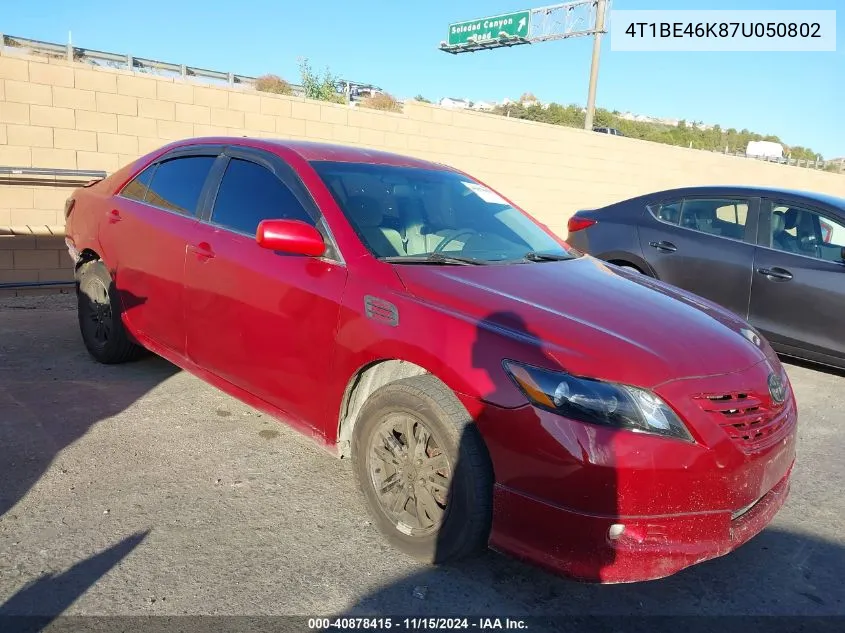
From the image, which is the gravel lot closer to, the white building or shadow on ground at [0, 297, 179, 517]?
shadow on ground at [0, 297, 179, 517]

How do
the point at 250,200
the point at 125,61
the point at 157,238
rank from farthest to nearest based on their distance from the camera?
the point at 125,61, the point at 157,238, the point at 250,200

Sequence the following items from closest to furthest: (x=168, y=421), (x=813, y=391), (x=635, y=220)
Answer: (x=168, y=421), (x=813, y=391), (x=635, y=220)

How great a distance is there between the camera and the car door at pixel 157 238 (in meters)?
4.14

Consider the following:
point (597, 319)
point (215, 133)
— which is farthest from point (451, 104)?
point (597, 319)

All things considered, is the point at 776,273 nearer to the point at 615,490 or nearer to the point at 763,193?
the point at 763,193

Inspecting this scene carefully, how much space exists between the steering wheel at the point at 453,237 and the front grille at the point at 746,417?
4.81 feet

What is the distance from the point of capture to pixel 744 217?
20.3 ft

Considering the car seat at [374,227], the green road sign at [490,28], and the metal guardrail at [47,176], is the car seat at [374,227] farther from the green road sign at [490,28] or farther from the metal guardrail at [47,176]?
the green road sign at [490,28]

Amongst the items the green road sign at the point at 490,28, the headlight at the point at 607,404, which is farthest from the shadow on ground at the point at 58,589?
the green road sign at the point at 490,28

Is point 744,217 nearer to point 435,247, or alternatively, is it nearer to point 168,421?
point 435,247

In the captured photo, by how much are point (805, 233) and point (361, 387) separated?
4.50m

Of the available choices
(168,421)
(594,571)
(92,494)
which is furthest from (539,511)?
(168,421)

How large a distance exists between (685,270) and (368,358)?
14.0ft

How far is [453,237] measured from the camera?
3643mm
